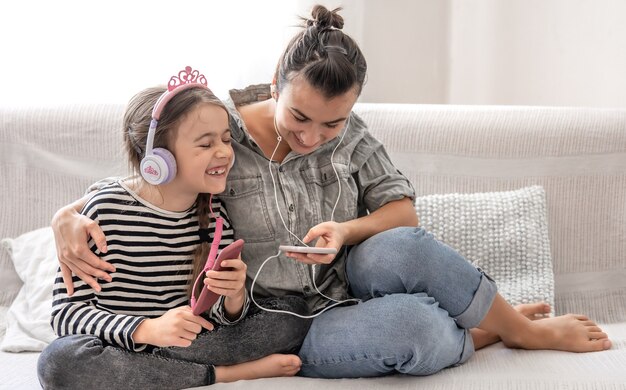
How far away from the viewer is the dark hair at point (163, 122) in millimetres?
1468

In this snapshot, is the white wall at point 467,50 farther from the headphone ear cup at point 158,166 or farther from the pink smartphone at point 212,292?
the pink smartphone at point 212,292

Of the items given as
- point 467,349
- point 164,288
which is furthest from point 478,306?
point 164,288

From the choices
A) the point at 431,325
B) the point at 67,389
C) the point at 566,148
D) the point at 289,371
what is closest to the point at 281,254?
the point at 289,371

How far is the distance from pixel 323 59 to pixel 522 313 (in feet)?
2.27

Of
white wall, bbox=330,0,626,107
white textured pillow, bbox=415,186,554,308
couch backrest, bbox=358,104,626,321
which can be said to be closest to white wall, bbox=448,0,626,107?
white wall, bbox=330,0,626,107

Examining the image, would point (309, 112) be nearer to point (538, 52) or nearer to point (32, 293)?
point (32, 293)

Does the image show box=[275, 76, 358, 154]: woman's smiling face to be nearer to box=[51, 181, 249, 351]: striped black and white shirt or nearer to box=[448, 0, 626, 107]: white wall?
box=[51, 181, 249, 351]: striped black and white shirt

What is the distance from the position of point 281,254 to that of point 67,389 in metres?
0.47

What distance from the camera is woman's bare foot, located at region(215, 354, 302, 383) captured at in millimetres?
1462

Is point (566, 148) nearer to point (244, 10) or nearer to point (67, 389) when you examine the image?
point (244, 10)

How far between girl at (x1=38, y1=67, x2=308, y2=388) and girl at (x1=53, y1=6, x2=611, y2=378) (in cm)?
6

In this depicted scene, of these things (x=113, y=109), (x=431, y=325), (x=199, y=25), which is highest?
(x=199, y=25)

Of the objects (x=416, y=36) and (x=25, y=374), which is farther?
(x=416, y=36)

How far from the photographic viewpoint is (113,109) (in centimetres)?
201
